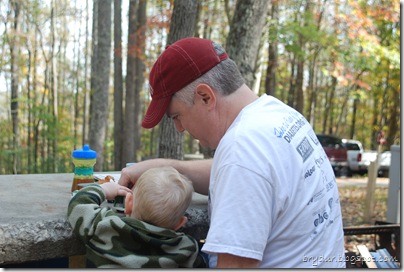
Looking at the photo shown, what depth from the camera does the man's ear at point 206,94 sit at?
1.65m

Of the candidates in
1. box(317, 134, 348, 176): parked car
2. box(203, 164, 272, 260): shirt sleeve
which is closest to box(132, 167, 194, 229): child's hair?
box(203, 164, 272, 260): shirt sleeve

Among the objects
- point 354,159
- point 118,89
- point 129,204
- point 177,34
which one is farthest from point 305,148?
point 354,159

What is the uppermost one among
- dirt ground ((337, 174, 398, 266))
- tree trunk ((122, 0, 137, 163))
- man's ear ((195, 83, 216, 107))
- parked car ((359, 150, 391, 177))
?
man's ear ((195, 83, 216, 107))

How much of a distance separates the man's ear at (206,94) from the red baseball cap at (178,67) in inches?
1.8

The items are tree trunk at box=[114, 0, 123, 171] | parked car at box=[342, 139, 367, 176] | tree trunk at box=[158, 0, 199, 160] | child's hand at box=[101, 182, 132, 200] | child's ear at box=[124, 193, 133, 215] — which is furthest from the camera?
parked car at box=[342, 139, 367, 176]

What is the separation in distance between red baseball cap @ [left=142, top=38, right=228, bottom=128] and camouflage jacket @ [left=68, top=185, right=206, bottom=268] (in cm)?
43

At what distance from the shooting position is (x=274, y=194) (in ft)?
4.50

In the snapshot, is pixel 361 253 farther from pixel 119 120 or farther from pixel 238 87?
pixel 119 120

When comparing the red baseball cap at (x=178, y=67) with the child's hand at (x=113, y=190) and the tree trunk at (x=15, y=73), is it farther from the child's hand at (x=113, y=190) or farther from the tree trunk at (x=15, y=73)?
the tree trunk at (x=15, y=73)

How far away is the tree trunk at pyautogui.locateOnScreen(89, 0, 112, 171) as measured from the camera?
34.1 ft

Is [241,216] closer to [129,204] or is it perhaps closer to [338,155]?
[129,204]

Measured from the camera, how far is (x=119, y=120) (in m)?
15.2

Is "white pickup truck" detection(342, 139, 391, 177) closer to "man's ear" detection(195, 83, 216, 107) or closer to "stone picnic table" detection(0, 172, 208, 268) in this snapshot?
"stone picnic table" detection(0, 172, 208, 268)

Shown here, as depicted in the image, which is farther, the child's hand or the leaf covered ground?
the leaf covered ground
